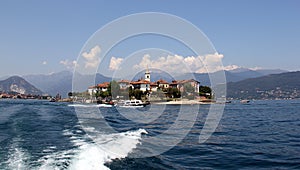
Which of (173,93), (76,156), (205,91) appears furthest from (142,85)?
(76,156)

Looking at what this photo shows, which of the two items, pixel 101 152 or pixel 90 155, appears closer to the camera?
pixel 90 155

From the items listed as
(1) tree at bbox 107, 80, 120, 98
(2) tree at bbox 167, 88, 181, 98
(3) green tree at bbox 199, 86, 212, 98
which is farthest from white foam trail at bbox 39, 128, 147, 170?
(3) green tree at bbox 199, 86, 212, 98

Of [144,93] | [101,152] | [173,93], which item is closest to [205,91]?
[173,93]

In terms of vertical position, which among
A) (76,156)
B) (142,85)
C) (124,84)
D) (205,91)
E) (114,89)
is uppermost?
(124,84)

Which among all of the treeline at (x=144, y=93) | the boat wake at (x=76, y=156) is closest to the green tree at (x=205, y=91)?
the treeline at (x=144, y=93)

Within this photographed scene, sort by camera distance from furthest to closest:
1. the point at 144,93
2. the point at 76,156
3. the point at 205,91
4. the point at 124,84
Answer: the point at 205,91
the point at 124,84
the point at 144,93
the point at 76,156

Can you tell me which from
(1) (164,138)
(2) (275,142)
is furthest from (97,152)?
(2) (275,142)

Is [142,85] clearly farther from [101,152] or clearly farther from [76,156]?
[76,156]

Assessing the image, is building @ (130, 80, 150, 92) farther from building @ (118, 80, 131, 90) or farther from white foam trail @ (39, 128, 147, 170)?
white foam trail @ (39, 128, 147, 170)

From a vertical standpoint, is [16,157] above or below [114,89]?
below

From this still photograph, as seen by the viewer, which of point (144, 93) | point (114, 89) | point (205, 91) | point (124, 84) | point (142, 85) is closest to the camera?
point (144, 93)

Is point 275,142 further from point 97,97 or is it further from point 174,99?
point 97,97

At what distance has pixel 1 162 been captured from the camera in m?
10.7

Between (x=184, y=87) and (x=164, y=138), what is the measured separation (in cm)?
9380
